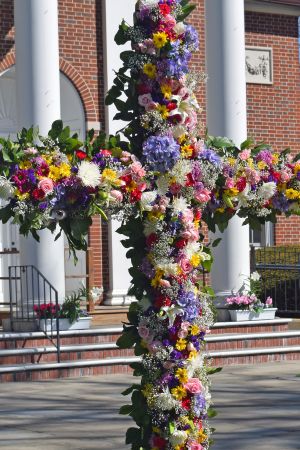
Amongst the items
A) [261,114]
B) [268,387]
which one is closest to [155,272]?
[268,387]

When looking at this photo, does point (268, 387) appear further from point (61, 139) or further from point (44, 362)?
point (61, 139)

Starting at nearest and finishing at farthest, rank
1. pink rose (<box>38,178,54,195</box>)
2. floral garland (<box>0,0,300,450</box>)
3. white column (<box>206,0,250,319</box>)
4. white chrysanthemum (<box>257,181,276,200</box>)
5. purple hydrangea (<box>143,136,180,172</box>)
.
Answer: pink rose (<box>38,178,54,195</box>) → floral garland (<box>0,0,300,450</box>) → purple hydrangea (<box>143,136,180,172</box>) → white chrysanthemum (<box>257,181,276,200</box>) → white column (<box>206,0,250,319</box>)

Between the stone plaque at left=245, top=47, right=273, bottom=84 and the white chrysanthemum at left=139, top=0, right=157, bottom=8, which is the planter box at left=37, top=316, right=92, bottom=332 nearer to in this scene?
the stone plaque at left=245, top=47, right=273, bottom=84

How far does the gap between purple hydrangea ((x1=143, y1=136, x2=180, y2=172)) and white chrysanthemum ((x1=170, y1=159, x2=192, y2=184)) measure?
0.18ft

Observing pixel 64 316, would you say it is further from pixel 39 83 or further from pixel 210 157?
pixel 210 157

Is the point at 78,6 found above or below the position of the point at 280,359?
above

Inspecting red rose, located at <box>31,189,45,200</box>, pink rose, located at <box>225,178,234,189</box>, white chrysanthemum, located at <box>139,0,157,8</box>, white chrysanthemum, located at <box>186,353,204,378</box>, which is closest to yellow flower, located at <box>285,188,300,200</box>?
pink rose, located at <box>225,178,234,189</box>

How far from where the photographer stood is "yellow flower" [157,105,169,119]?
5887 mm

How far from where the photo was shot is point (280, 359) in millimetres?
16906

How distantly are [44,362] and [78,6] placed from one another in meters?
7.57

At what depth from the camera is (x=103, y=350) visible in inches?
610

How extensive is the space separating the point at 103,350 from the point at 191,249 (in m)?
9.73

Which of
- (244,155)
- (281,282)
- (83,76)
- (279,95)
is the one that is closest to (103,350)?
(281,282)

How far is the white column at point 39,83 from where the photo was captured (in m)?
15.8
